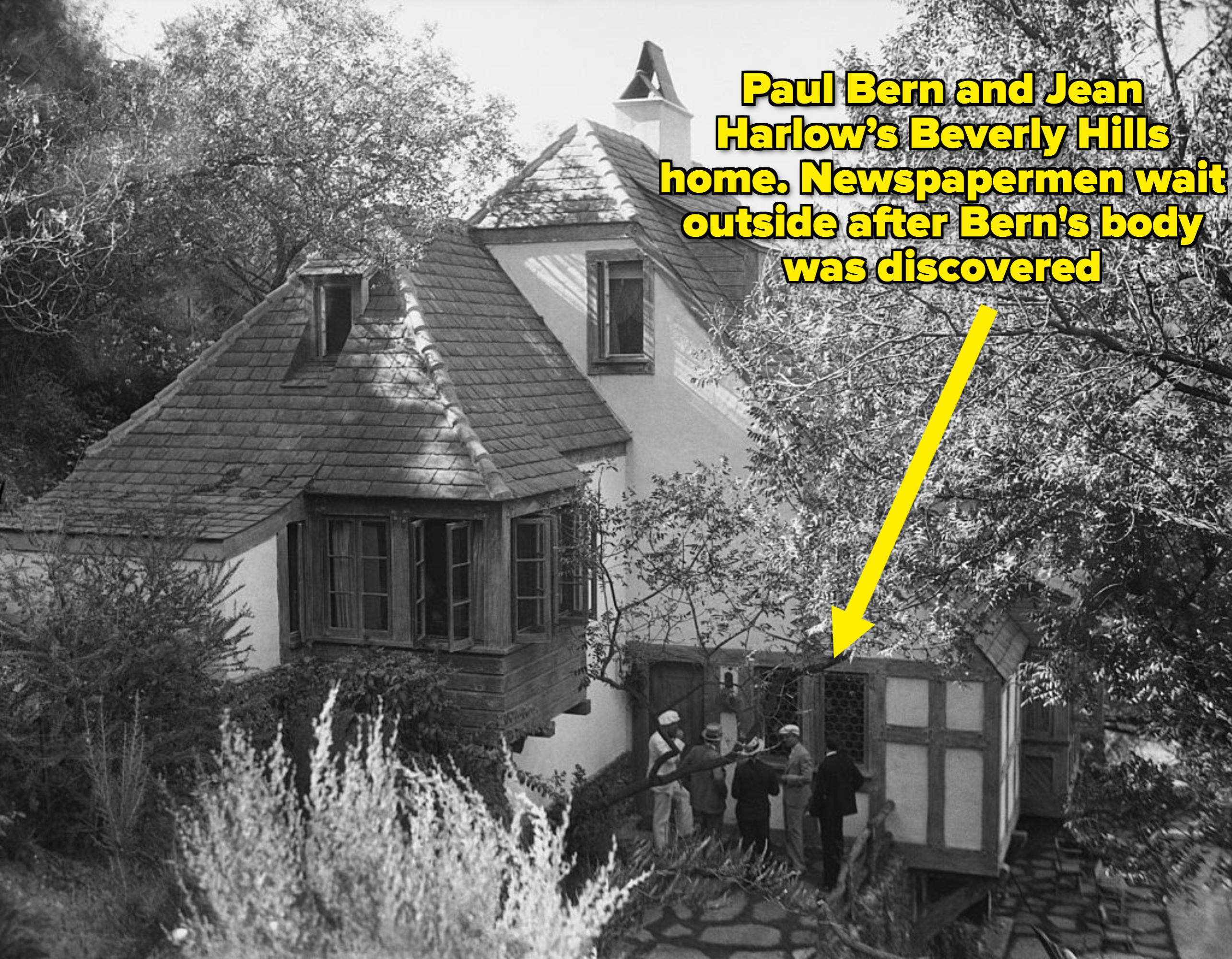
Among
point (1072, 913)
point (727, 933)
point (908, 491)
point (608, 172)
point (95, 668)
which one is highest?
point (608, 172)

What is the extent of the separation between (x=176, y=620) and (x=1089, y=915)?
12.3 metres

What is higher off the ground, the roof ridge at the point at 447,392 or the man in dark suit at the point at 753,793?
the roof ridge at the point at 447,392

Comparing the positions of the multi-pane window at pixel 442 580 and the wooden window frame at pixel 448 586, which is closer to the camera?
the wooden window frame at pixel 448 586

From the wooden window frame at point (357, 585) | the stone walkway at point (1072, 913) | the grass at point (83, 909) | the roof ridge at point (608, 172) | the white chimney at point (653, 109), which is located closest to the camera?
the grass at point (83, 909)

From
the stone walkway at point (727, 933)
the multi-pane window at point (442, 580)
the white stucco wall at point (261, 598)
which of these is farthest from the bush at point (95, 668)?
the stone walkway at point (727, 933)

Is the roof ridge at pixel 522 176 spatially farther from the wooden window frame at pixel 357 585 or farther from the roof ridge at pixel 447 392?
the wooden window frame at pixel 357 585

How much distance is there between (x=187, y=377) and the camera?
14.4m

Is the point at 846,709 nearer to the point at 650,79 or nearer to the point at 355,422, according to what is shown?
the point at 355,422

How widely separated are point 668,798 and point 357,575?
4245 millimetres

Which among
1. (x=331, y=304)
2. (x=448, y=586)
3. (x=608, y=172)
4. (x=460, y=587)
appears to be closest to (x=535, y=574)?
(x=460, y=587)

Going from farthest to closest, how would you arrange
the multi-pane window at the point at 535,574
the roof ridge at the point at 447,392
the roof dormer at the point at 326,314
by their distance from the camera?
1. the roof dormer at the point at 326,314
2. the multi-pane window at the point at 535,574
3. the roof ridge at the point at 447,392

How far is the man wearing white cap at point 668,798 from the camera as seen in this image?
45.3 feet

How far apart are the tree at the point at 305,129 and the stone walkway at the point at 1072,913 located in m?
11.4

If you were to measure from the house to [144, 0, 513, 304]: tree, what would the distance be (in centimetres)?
87
